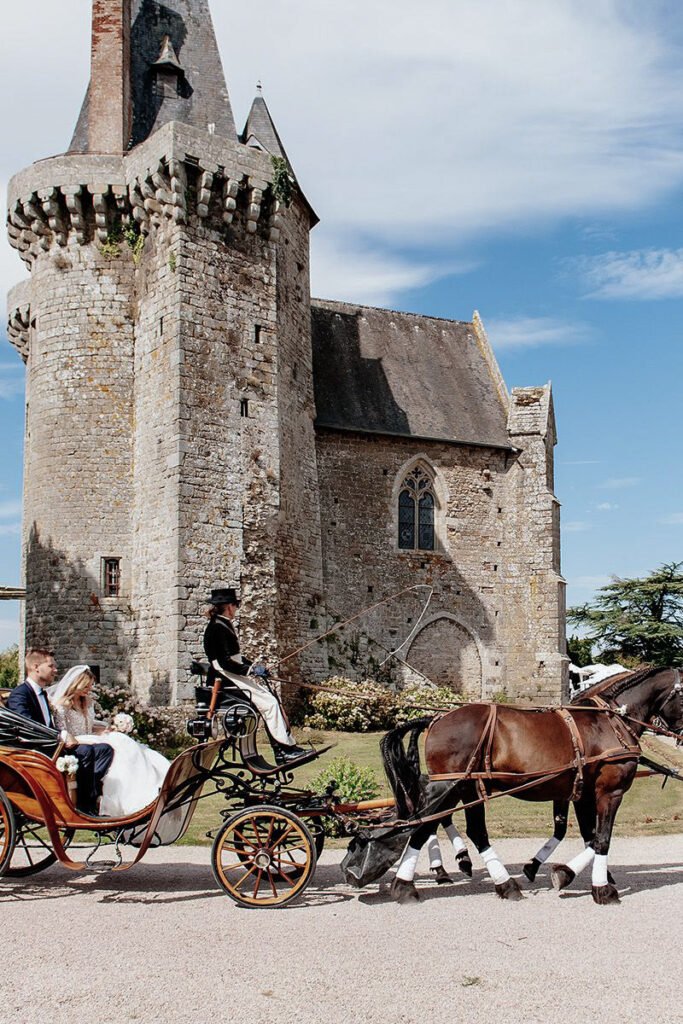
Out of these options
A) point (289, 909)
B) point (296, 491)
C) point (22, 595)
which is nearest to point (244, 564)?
point (296, 491)

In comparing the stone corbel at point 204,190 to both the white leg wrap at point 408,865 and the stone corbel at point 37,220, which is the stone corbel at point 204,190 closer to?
the stone corbel at point 37,220

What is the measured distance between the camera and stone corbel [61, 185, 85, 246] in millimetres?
19188

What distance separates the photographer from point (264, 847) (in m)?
7.10

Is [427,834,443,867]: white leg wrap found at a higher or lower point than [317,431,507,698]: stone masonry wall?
lower

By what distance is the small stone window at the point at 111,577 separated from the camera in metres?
18.6

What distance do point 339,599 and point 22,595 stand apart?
7210 millimetres

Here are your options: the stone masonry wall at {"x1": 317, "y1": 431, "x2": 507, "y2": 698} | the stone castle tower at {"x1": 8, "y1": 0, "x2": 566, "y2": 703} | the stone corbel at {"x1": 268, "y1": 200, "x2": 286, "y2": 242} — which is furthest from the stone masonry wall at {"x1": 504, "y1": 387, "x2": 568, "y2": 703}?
the stone corbel at {"x1": 268, "y1": 200, "x2": 286, "y2": 242}

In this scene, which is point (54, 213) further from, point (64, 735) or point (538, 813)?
point (64, 735)

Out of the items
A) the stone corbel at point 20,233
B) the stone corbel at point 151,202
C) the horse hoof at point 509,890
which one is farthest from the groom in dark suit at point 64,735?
the stone corbel at point 20,233

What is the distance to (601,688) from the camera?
26.7ft

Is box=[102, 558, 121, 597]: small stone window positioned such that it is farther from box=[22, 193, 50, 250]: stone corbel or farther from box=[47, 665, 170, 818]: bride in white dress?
box=[47, 665, 170, 818]: bride in white dress

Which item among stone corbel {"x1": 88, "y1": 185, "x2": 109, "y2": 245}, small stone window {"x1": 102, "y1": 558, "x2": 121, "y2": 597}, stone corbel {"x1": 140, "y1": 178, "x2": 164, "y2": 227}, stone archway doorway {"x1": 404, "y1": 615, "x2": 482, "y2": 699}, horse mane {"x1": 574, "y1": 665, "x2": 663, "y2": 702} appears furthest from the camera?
stone archway doorway {"x1": 404, "y1": 615, "x2": 482, "y2": 699}

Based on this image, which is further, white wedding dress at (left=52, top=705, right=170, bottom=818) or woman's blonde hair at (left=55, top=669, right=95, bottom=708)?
woman's blonde hair at (left=55, top=669, right=95, bottom=708)

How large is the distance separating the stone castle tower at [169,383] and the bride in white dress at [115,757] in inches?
369
